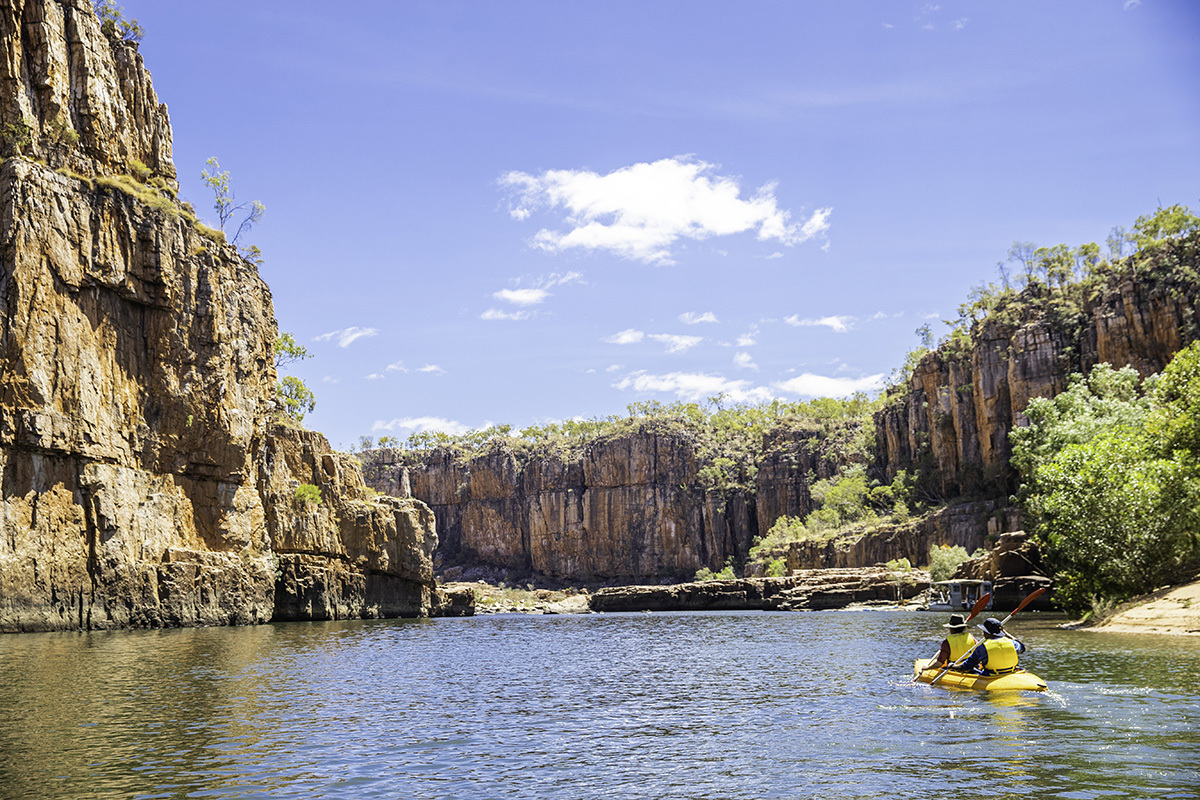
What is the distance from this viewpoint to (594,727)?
24109 millimetres

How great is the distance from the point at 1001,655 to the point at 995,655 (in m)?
0.16

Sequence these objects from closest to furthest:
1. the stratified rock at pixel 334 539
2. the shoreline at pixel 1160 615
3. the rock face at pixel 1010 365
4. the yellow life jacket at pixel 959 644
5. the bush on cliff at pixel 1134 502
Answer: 1. the yellow life jacket at pixel 959 644
2. the shoreline at pixel 1160 615
3. the bush on cliff at pixel 1134 502
4. the stratified rock at pixel 334 539
5. the rock face at pixel 1010 365

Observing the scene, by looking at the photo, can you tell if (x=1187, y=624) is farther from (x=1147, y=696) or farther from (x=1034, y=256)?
(x=1034, y=256)

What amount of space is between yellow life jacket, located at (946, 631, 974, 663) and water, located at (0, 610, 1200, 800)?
4.28 ft

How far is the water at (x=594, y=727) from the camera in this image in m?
17.1

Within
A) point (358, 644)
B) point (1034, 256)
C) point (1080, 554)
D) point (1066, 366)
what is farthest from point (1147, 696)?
point (1034, 256)

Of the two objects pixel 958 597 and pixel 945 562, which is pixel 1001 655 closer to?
pixel 958 597

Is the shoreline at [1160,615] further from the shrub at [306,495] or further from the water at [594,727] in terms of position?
the shrub at [306,495]

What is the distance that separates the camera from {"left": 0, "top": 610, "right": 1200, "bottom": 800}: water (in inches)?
672

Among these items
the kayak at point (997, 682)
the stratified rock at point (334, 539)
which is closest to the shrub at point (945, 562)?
the stratified rock at point (334, 539)

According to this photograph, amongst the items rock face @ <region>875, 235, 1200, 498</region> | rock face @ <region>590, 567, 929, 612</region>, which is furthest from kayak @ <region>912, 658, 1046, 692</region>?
rock face @ <region>875, 235, 1200, 498</region>

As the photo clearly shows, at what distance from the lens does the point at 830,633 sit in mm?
58938

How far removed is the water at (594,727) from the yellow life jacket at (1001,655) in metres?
1.12

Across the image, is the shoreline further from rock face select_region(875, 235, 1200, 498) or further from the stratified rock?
rock face select_region(875, 235, 1200, 498)
